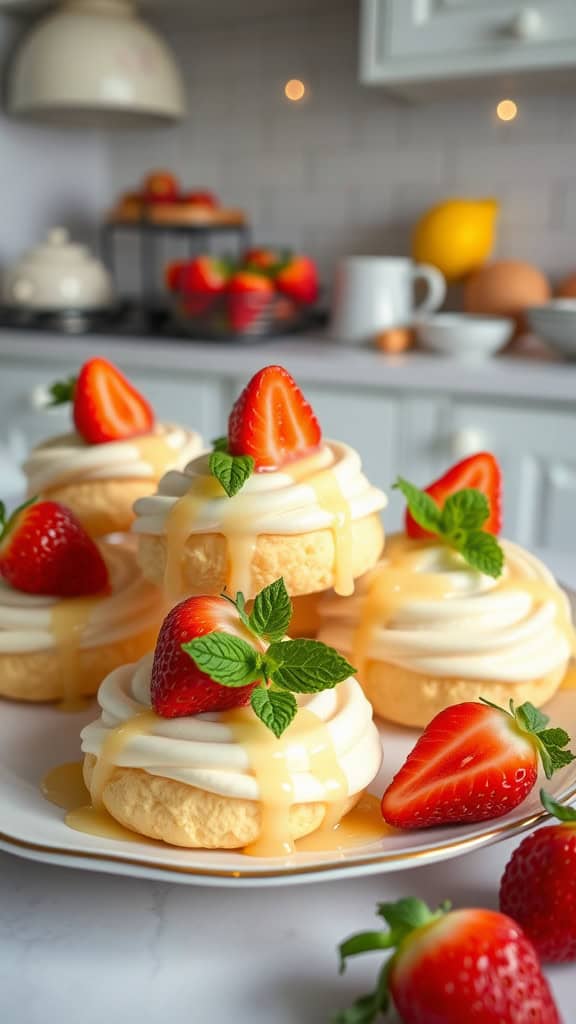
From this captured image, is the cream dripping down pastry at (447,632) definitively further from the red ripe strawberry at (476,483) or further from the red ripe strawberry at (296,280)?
the red ripe strawberry at (296,280)

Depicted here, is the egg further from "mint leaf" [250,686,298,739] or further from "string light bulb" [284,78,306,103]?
"mint leaf" [250,686,298,739]

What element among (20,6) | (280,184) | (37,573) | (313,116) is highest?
(20,6)

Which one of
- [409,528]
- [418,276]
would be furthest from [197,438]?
[418,276]

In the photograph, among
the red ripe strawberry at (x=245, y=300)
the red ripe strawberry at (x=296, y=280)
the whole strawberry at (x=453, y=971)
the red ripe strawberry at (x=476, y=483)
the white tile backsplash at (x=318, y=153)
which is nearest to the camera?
the whole strawberry at (x=453, y=971)

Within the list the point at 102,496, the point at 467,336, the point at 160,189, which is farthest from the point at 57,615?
the point at 160,189

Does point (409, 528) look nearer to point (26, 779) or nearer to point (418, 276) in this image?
point (26, 779)

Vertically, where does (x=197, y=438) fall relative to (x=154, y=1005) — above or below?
above

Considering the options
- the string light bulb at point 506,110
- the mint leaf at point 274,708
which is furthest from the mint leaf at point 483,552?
the string light bulb at point 506,110
